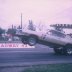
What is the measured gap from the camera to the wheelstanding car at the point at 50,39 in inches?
874

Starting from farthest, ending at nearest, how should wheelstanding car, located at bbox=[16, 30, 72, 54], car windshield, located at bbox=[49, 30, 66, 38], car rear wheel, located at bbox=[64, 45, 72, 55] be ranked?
car rear wheel, located at bbox=[64, 45, 72, 55], car windshield, located at bbox=[49, 30, 66, 38], wheelstanding car, located at bbox=[16, 30, 72, 54]

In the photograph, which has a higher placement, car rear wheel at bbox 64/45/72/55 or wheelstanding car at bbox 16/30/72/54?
wheelstanding car at bbox 16/30/72/54

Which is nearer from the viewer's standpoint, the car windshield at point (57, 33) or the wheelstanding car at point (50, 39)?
the wheelstanding car at point (50, 39)

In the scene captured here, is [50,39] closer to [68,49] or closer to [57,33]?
[57,33]

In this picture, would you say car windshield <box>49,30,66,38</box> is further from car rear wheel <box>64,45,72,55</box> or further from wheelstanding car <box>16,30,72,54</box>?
car rear wheel <box>64,45,72,55</box>

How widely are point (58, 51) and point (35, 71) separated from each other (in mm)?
Result: 11302

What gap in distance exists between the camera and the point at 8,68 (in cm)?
1472

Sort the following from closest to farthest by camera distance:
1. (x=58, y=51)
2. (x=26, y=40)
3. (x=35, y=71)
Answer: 1. (x=35, y=71)
2. (x=26, y=40)
3. (x=58, y=51)

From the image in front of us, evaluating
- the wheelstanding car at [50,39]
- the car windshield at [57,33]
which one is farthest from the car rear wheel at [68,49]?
the car windshield at [57,33]

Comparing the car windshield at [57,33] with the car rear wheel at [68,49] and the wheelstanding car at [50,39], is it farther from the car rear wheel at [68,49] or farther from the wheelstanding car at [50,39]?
the car rear wheel at [68,49]

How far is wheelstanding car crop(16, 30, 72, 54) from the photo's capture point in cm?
2219

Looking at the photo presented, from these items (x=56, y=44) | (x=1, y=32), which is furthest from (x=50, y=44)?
(x=1, y=32)

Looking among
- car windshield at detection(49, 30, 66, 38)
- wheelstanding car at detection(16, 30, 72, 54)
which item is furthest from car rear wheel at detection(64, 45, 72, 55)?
car windshield at detection(49, 30, 66, 38)

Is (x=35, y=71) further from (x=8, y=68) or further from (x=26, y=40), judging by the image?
(x=26, y=40)
